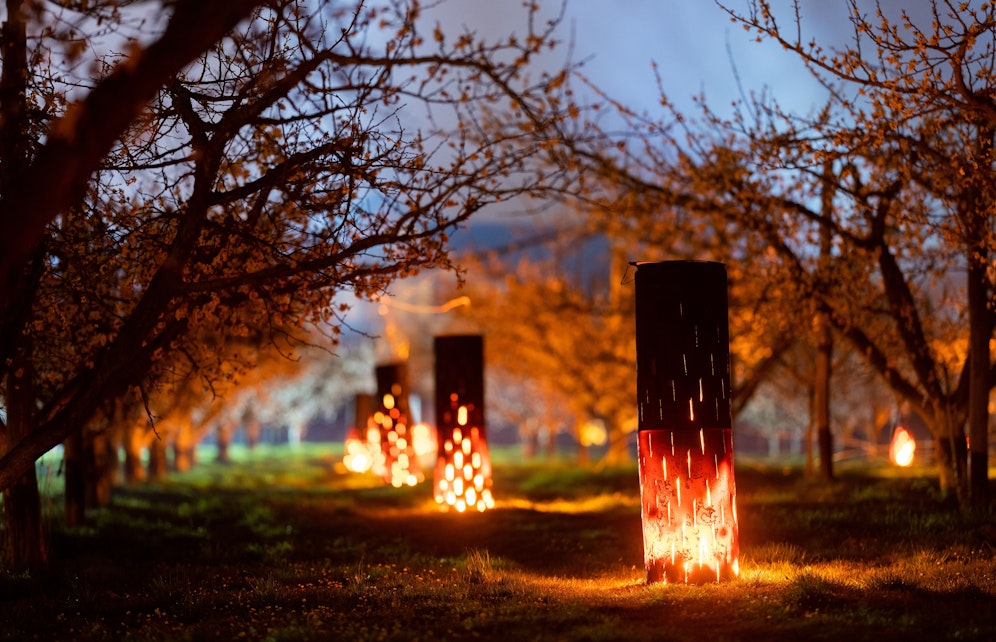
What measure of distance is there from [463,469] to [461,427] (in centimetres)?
73

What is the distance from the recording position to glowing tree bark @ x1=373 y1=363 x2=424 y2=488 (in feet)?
85.2

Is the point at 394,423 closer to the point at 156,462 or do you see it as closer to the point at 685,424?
the point at 156,462

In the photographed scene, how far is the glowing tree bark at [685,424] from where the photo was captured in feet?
31.5

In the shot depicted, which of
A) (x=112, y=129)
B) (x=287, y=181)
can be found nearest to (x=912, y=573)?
(x=287, y=181)

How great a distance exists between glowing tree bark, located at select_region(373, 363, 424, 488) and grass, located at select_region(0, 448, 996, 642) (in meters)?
6.09

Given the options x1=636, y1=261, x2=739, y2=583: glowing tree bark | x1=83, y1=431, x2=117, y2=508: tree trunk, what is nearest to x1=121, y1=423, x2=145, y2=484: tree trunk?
x1=83, y1=431, x2=117, y2=508: tree trunk

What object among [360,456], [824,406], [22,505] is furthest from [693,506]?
[360,456]

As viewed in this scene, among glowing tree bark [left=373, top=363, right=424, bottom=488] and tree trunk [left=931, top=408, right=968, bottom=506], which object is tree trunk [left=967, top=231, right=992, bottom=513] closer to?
tree trunk [left=931, top=408, right=968, bottom=506]

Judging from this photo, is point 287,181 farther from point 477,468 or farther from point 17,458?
point 477,468

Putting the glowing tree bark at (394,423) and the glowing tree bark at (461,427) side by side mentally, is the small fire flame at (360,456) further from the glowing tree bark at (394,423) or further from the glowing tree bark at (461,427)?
the glowing tree bark at (461,427)

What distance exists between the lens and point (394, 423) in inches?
1028

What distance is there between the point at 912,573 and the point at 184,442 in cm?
3045

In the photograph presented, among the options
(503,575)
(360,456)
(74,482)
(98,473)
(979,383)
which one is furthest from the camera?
(360,456)

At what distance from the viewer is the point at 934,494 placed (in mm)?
16375
